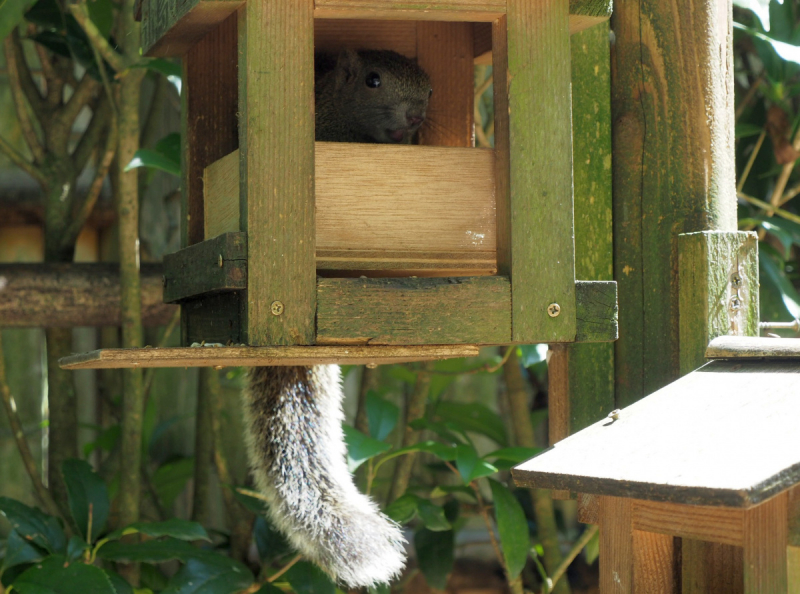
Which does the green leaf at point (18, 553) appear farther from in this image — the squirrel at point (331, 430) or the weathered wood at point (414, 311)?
the weathered wood at point (414, 311)

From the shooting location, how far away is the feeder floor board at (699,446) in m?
0.97

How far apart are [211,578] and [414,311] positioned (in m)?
1.09

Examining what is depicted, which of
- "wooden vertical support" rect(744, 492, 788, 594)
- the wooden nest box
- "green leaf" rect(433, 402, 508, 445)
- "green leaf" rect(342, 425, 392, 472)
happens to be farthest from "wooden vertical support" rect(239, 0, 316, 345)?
"green leaf" rect(433, 402, 508, 445)

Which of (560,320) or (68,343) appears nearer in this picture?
(560,320)

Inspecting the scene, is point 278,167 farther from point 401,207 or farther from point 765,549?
point 765,549

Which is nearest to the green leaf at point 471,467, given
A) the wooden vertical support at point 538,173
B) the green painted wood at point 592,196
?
the green painted wood at point 592,196

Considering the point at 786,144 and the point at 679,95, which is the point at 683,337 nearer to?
the point at 679,95

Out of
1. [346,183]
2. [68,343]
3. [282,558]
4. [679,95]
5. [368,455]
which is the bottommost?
[282,558]

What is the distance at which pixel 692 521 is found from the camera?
3.97 ft

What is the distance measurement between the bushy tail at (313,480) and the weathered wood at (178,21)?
63 centimetres

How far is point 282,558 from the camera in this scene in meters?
2.45

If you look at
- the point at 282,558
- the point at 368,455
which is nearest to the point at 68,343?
the point at 282,558

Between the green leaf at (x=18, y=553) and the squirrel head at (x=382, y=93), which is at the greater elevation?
the squirrel head at (x=382, y=93)

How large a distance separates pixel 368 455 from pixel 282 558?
1.83 feet
